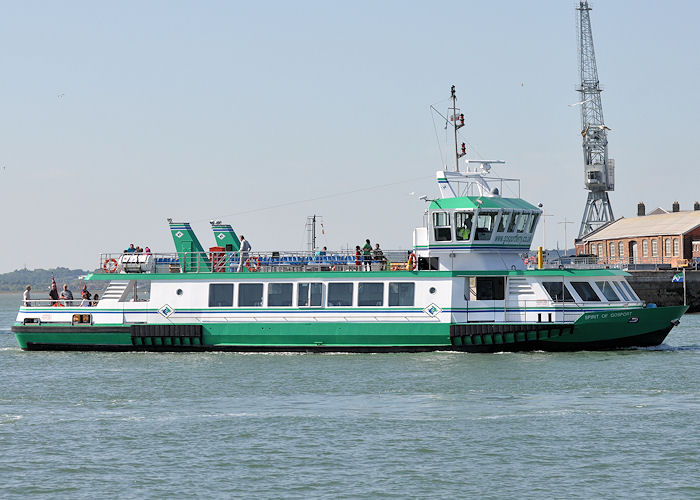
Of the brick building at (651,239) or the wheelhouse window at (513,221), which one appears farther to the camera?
the brick building at (651,239)

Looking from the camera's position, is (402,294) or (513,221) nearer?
(402,294)

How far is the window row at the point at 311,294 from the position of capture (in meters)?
35.2

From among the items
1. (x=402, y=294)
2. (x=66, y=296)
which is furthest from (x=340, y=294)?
(x=66, y=296)

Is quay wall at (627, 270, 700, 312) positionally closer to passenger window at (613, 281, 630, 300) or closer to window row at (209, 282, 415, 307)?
passenger window at (613, 281, 630, 300)

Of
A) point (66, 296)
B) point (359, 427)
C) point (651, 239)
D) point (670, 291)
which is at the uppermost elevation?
point (651, 239)

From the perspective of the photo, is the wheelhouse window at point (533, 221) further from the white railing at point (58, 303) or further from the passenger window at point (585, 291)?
the white railing at point (58, 303)

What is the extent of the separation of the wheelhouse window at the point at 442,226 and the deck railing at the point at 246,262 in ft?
→ 5.33

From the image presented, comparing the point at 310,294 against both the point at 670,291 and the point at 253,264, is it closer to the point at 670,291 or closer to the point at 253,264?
the point at 253,264

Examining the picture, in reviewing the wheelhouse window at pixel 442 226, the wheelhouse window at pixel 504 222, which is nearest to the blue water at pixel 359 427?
the wheelhouse window at pixel 442 226

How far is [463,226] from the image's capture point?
35438 mm

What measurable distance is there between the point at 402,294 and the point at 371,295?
1.06m

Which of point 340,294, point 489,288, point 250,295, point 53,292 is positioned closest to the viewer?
point 489,288

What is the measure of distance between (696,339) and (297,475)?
3053 cm

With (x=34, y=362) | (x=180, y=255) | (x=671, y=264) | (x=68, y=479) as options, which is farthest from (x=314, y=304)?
(x=671, y=264)
